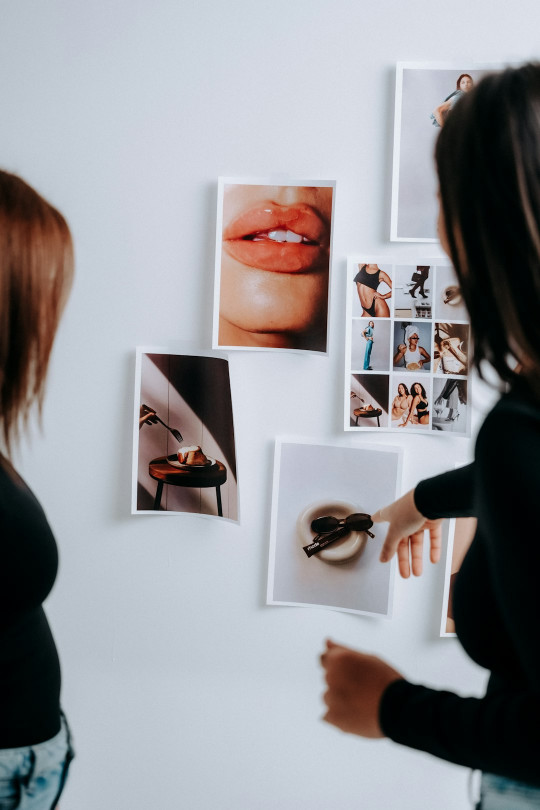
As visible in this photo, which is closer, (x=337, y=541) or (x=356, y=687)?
(x=356, y=687)

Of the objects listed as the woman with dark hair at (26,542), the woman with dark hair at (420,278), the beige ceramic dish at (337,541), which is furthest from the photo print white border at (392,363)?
the woman with dark hair at (26,542)

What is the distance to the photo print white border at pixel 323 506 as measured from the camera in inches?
41.6

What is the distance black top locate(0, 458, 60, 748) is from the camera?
0.66m

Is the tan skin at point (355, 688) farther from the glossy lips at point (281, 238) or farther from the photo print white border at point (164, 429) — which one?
the glossy lips at point (281, 238)

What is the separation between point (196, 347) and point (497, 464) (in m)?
0.67

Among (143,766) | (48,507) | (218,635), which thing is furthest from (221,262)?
(143,766)

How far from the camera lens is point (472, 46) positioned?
101 centimetres

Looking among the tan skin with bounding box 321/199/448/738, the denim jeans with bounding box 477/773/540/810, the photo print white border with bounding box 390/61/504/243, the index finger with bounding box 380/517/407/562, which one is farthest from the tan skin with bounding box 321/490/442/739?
the photo print white border with bounding box 390/61/504/243

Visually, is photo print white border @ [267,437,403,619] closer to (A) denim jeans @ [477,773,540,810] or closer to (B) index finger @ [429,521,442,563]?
(B) index finger @ [429,521,442,563]

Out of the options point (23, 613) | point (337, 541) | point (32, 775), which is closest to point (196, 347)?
point (337, 541)

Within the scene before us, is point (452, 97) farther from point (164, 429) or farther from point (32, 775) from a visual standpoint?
point (32, 775)

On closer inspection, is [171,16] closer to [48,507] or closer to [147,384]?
[147,384]

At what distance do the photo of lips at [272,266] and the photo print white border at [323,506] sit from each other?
A: 175 millimetres

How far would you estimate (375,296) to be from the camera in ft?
3.43
